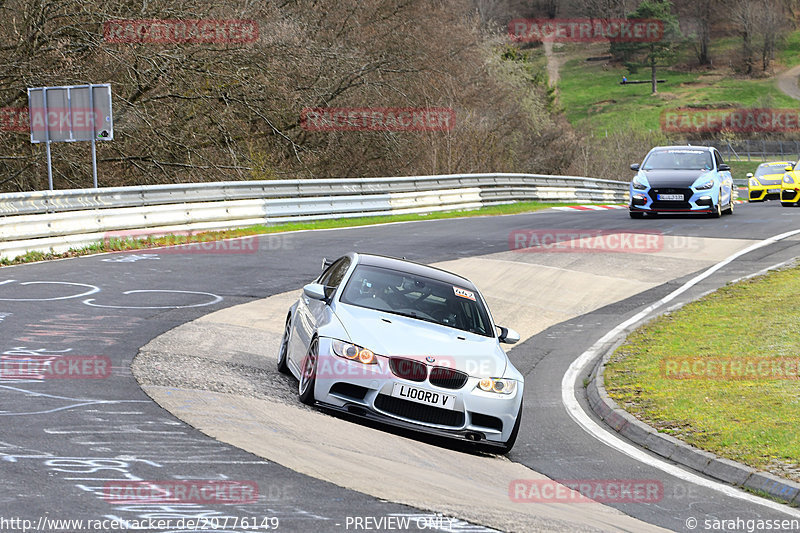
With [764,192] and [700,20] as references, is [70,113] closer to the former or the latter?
[764,192]

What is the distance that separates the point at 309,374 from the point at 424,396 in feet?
3.70

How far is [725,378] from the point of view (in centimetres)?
1117

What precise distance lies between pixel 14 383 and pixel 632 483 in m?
5.35

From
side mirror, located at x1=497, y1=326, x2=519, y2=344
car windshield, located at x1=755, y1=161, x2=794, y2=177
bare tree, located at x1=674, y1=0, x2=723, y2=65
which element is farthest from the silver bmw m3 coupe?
bare tree, located at x1=674, y1=0, x2=723, y2=65

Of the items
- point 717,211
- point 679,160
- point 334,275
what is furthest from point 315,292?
point 717,211

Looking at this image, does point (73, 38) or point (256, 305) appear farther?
point (73, 38)

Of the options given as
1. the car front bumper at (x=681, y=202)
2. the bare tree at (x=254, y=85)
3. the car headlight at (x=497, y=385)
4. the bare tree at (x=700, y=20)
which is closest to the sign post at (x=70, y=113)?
the bare tree at (x=254, y=85)

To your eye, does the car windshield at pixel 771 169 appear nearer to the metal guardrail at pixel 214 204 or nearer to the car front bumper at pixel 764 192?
the car front bumper at pixel 764 192

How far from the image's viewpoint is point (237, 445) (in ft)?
24.1

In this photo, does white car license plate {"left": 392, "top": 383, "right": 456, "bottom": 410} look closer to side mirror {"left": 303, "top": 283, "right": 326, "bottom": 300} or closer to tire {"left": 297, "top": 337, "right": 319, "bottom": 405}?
tire {"left": 297, "top": 337, "right": 319, "bottom": 405}

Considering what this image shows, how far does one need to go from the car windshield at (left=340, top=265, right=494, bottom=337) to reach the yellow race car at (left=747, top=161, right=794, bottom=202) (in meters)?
30.4

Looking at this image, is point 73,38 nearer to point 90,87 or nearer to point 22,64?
point 22,64

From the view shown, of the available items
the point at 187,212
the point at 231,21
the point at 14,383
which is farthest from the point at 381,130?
the point at 14,383

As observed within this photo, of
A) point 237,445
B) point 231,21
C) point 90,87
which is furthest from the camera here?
point 231,21
